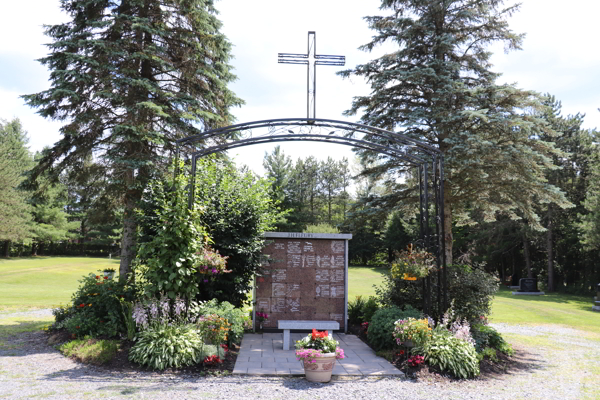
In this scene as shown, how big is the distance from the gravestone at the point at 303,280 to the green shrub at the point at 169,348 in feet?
10.1

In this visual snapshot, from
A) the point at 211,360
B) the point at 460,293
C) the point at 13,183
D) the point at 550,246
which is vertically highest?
the point at 13,183

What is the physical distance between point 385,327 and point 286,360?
203 centimetres

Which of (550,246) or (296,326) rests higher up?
(550,246)

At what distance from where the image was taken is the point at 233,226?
8.71 meters

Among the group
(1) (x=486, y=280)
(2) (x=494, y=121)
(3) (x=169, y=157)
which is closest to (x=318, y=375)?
(1) (x=486, y=280)

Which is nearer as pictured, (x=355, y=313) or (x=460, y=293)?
(x=460, y=293)

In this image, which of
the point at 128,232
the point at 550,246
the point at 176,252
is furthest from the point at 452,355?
the point at 550,246

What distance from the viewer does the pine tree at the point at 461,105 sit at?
10.6 meters

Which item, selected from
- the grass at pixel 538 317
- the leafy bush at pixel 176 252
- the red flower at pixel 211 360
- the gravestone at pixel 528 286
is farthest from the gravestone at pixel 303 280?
the gravestone at pixel 528 286

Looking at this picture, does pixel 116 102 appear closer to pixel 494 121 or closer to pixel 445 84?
pixel 445 84

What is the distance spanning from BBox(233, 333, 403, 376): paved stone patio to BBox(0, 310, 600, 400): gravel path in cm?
31

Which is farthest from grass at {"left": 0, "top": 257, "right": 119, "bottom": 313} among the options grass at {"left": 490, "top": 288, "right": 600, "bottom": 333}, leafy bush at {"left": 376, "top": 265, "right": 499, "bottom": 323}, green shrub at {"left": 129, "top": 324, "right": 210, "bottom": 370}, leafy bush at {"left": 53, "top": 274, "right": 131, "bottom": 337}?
grass at {"left": 490, "top": 288, "right": 600, "bottom": 333}

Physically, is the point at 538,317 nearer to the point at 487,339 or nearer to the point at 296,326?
the point at 487,339

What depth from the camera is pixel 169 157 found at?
9758mm
